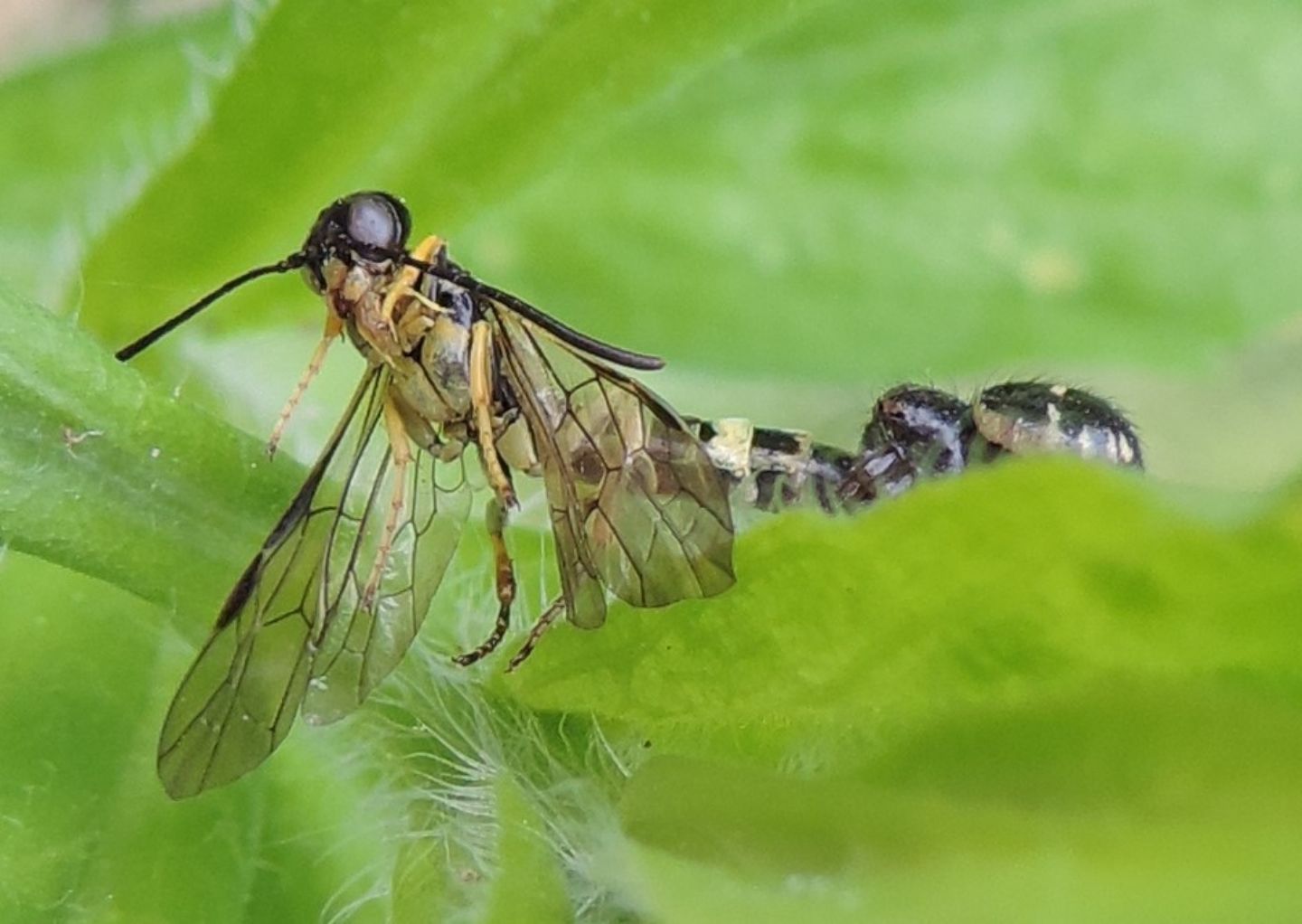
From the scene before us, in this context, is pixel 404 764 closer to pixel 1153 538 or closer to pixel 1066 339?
pixel 1153 538

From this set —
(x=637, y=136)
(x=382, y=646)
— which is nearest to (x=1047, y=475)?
(x=382, y=646)

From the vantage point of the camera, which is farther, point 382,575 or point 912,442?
point 912,442

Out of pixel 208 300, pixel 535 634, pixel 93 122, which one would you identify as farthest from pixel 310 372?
pixel 93 122

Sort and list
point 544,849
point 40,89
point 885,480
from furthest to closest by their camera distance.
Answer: point 40,89
point 885,480
point 544,849

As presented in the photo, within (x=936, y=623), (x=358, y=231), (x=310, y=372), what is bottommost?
(x=936, y=623)

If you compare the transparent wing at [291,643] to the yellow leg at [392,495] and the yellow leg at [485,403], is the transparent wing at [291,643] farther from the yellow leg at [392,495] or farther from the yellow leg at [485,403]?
the yellow leg at [485,403]

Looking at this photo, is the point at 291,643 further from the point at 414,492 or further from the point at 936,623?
the point at 936,623

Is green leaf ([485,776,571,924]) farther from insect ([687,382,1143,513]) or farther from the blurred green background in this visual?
insect ([687,382,1143,513])
